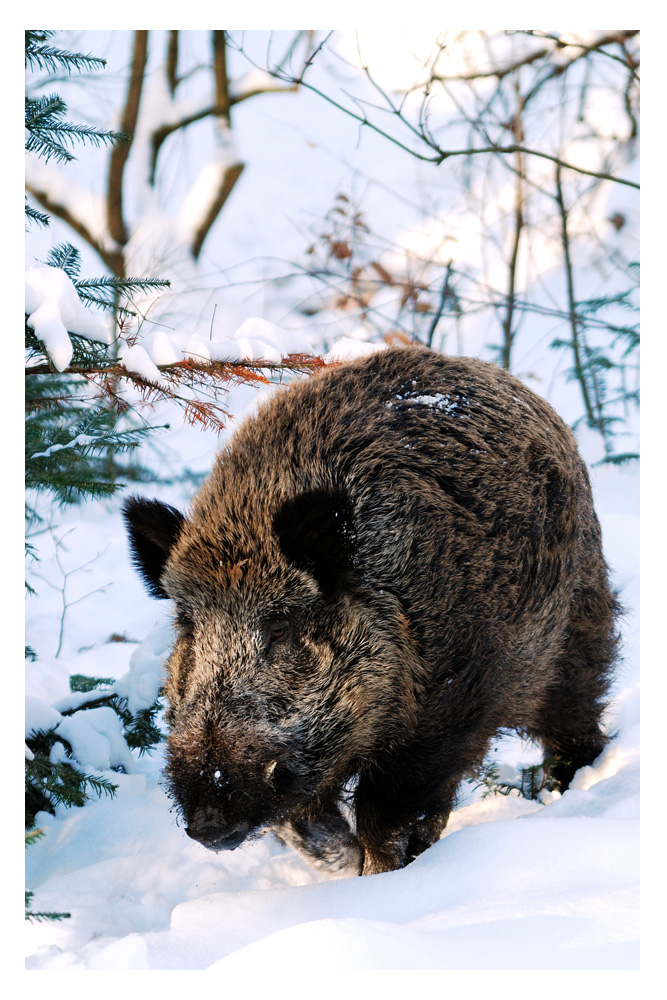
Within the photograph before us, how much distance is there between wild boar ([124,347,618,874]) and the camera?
237 centimetres

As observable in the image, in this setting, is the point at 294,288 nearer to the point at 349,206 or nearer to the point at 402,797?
the point at 349,206

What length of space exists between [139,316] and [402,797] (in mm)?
1742

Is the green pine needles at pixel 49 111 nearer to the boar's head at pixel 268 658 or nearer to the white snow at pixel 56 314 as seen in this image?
the white snow at pixel 56 314

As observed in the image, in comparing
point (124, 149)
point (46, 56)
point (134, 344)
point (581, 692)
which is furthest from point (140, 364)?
point (581, 692)

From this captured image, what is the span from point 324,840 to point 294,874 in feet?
0.68

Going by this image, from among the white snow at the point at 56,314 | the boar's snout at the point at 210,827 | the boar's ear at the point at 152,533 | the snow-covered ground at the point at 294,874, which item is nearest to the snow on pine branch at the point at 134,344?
the white snow at the point at 56,314

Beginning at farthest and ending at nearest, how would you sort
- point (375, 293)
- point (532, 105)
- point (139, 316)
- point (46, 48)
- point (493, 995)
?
point (375, 293), point (532, 105), point (139, 316), point (46, 48), point (493, 995)

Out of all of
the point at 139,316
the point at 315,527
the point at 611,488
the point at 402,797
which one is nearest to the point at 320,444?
the point at 315,527

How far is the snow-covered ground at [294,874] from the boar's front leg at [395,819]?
6.6 inches

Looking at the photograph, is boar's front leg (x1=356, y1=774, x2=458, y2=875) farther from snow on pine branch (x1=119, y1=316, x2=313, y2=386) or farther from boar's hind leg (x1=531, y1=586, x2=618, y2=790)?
snow on pine branch (x1=119, y1=316, x2=313, y2=386)

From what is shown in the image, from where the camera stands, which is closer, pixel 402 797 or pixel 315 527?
pixel 315 527

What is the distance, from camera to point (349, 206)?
4.87 metres

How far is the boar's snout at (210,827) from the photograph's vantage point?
2158 mm

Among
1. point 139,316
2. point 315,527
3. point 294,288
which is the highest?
point 294,288
